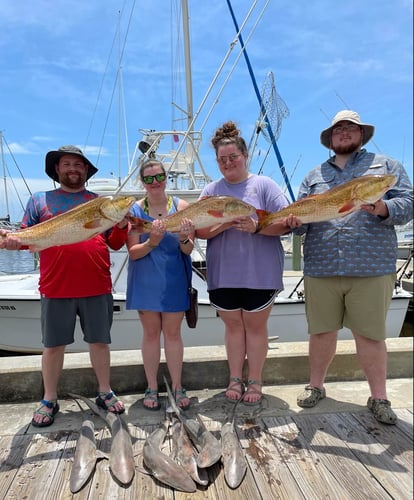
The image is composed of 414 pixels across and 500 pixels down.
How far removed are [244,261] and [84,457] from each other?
6.09 ft

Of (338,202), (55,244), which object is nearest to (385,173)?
(338,202)

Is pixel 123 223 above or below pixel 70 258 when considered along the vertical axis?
above

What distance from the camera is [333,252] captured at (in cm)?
296

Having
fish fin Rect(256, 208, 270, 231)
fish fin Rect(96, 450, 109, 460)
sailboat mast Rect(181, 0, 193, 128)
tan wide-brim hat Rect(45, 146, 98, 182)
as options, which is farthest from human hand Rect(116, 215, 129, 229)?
sailboat mast Rect(181, 0, 193, 128)

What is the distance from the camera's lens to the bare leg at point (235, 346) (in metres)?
3.29

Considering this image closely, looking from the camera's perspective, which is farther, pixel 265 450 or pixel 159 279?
pixel 159 279

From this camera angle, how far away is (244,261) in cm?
316

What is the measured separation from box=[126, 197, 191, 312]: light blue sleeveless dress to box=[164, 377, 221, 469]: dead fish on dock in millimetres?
831

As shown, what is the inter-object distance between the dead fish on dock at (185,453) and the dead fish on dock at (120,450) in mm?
307

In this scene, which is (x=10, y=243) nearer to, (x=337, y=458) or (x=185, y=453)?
(x=185, y=453)

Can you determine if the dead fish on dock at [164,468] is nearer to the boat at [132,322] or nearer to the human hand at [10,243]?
the human hand at [10,243]

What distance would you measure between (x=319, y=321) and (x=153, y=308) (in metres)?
1.42

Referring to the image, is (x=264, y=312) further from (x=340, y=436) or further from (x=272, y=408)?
(x=340, y=436)

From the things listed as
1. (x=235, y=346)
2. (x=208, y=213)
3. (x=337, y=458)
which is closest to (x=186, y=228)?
(x=208, y=213)
